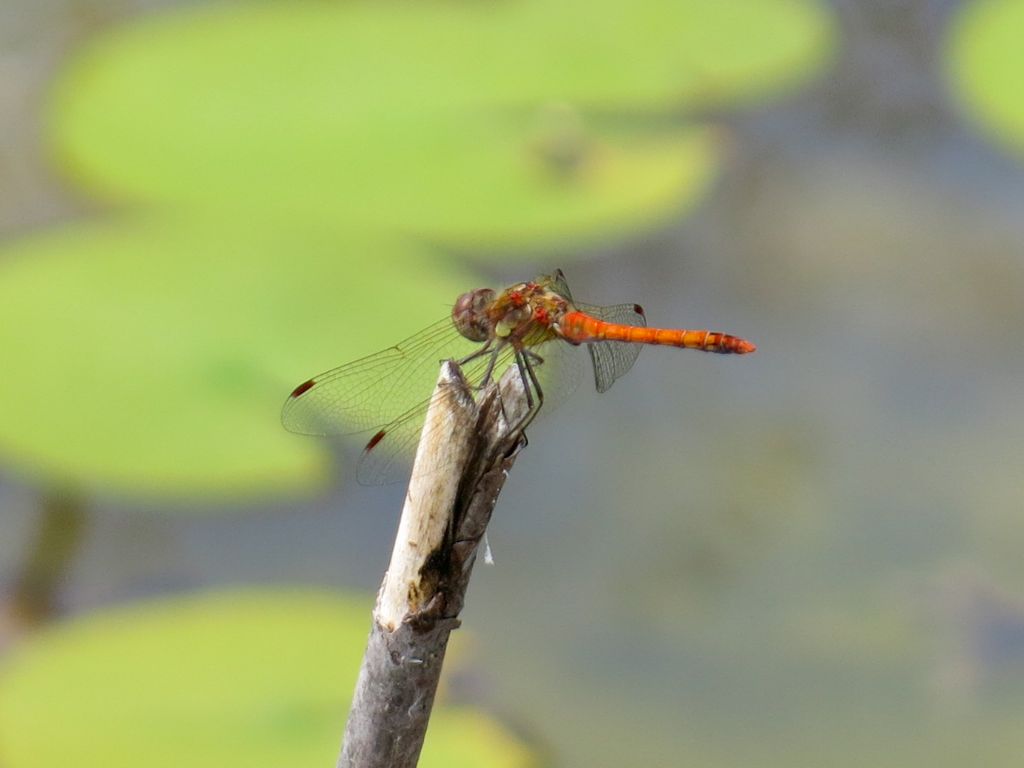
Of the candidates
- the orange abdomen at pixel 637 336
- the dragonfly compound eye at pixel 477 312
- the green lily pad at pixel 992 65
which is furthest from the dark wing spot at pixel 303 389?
the green lily pad at pixel 992 65

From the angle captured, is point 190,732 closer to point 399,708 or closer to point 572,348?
point 572,348

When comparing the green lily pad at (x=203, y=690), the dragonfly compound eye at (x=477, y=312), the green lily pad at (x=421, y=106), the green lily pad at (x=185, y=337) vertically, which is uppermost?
the green lily pad at (x=421, y=106)

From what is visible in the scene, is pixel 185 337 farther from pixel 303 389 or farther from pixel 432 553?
pixel 432 553

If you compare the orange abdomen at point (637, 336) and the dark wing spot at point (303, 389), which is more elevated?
the orange abdomen at point (637, 336)

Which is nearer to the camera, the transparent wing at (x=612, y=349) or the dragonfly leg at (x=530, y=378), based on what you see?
the dragonfly leg at (x=530, y=378)

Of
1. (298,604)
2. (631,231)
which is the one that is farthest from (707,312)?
(298,604)

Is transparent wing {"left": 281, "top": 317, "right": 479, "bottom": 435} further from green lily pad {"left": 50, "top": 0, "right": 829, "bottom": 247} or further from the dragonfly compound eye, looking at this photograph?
green lily pad {"left": 50, "top": 0, "right": 829, "bottom": 247}

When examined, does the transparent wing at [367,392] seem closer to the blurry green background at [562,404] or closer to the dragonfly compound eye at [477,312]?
the dragonfly compound eye at [477,312]

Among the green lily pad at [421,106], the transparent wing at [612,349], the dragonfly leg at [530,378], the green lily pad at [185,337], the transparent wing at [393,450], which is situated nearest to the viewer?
→ the dragonfly leg at [530,378]
